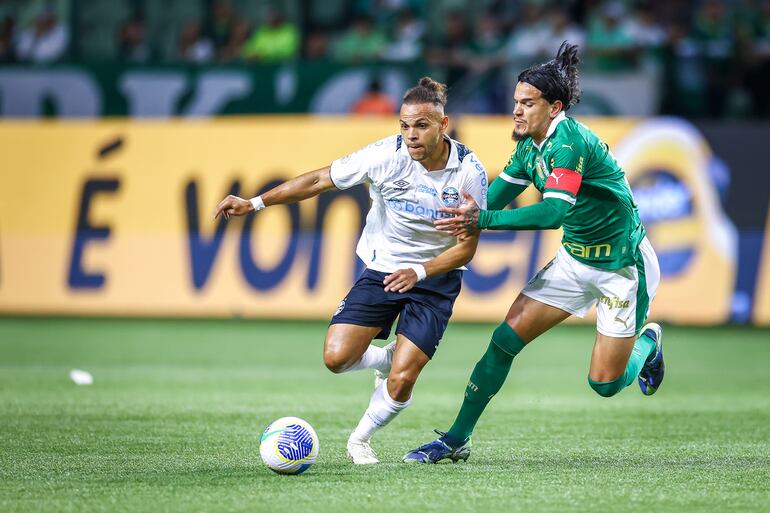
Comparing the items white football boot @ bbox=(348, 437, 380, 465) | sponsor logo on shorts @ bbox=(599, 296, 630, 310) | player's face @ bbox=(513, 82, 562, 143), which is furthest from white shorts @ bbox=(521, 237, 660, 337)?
white football boot @ bbox=(348, 437, 380, 465)

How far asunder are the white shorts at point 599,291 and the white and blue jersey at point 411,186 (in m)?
0.63

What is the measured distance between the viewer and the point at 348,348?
746 cm

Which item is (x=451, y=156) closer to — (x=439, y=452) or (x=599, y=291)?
(x=599, y=291)

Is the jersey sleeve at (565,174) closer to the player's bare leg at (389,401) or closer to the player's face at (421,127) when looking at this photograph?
the player's face at (421,127)

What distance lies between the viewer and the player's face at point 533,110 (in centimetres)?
726

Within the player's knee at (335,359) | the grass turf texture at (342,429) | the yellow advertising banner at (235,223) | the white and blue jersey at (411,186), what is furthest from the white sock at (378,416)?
the yellow advertising banner at (235,223)

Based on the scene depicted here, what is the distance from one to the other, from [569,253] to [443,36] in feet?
37.9

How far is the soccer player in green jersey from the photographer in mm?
7266

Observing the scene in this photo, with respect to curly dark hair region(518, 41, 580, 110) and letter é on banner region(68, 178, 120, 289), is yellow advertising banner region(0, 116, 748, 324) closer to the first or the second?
letter é on banner region(68, 178, 120, 289)

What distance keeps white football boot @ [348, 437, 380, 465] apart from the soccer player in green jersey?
255 mm

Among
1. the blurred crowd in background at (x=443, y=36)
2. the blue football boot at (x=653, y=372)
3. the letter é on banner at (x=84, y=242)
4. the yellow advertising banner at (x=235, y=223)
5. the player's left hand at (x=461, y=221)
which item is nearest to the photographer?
the player's left hand at (x=461, y=221)

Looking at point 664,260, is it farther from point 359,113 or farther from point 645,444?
point 645,444

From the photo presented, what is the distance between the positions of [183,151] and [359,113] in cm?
264

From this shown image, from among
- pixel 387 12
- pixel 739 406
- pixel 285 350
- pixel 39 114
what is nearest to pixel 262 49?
pixel 387 12
